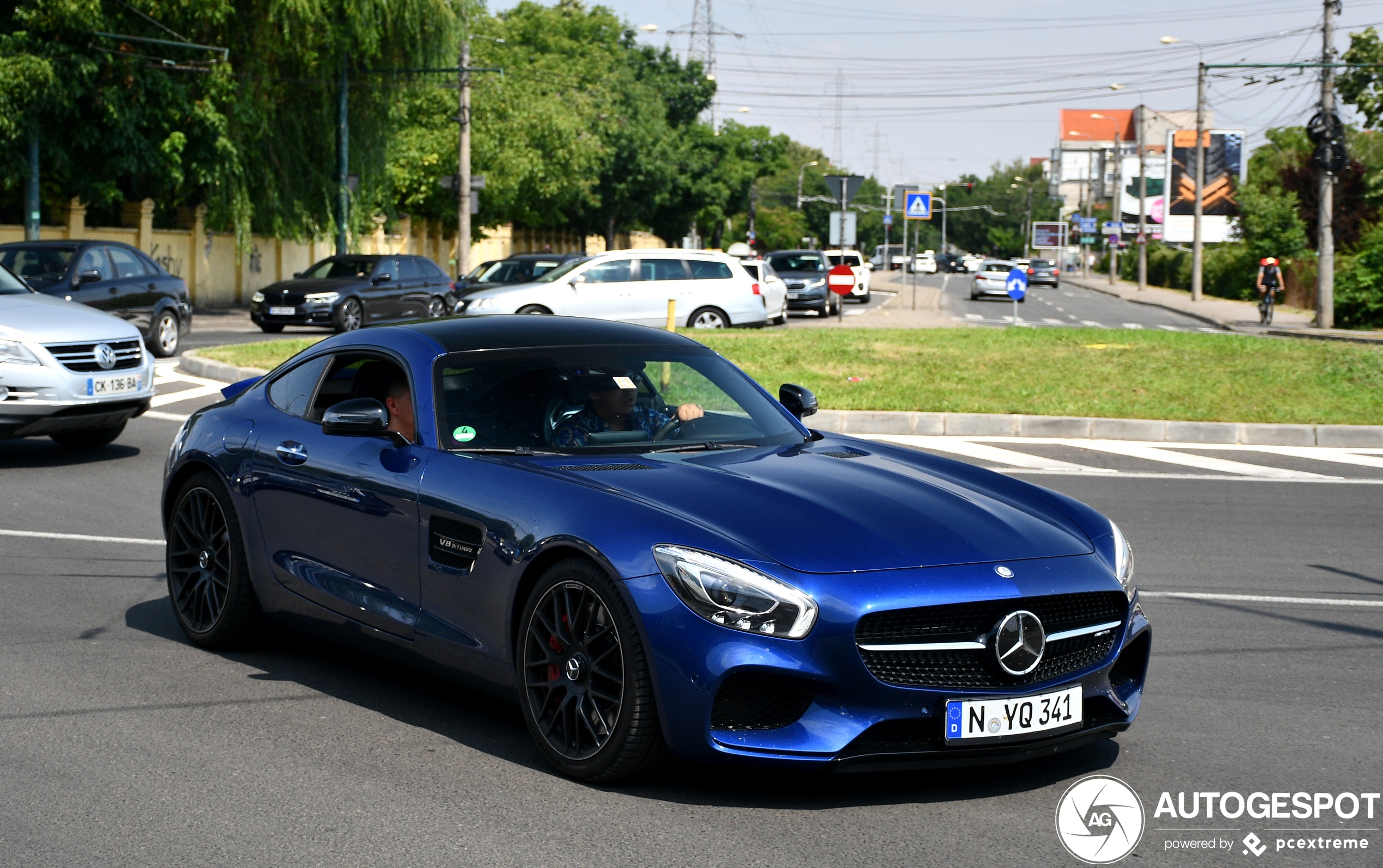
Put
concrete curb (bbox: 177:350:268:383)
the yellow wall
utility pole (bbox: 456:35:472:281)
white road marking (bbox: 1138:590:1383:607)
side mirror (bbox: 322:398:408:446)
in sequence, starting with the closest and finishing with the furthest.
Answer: side mirror (bbox: 322:398:408:446)
white road marking (bbox: 1138:590:1383:607)
concrete curb (bbox: 177:350:268:383)
the yellow wall
utility pole (bbox: 456:35:472:281)

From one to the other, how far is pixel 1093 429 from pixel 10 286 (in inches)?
399

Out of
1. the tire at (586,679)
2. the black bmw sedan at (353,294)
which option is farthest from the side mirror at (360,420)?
the black bmw sedan at (353,294)

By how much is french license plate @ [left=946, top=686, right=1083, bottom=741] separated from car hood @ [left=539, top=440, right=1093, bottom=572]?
399mm

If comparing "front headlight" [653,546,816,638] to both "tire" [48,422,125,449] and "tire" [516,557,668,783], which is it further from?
"tire" [48,422,125,449]

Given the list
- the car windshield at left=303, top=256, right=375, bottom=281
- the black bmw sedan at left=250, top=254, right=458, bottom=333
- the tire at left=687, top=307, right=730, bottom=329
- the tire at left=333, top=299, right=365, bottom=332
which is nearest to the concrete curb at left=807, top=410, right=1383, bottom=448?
the tire at left=687, top=307, right=730, bottom=329

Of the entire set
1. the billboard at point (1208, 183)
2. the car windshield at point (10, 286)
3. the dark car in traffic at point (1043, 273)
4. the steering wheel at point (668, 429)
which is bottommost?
the steering wheel at point (668, 429)

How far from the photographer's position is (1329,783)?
4484 millimetres

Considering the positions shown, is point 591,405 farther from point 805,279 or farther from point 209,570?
point 805,279

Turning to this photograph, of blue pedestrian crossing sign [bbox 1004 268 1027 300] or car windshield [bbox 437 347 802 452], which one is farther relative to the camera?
blue pedestrian crossing sign [bbox 1004 268 1027 300]

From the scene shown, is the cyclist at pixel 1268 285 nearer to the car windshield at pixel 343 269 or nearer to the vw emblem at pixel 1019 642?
the car windshield at pixel 343 269

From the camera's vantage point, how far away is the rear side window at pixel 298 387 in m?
5.91

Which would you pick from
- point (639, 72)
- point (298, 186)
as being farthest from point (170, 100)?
point (639, 72)

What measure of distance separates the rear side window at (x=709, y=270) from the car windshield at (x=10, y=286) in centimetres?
1589

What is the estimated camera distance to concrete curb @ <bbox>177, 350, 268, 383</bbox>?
18188mm
